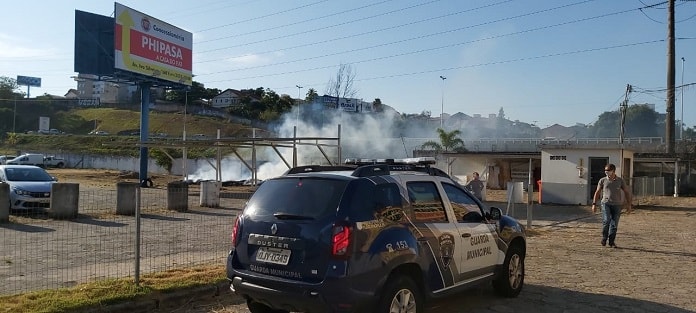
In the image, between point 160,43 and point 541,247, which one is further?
point 160,43

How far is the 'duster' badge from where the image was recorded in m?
6.21

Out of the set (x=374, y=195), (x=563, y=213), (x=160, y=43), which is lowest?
(x=563, y=213)

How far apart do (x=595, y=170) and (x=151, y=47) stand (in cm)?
2740

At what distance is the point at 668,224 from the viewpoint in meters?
19.7

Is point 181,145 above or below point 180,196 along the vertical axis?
above

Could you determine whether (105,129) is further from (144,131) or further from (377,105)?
(144,131)

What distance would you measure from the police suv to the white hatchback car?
12739mm

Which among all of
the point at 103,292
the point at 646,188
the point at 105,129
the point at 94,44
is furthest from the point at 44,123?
the point at 103,292

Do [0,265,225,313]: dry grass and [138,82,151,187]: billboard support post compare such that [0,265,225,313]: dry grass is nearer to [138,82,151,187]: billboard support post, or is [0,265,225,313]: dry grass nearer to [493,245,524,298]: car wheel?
[493,245,524,298]: car wheel

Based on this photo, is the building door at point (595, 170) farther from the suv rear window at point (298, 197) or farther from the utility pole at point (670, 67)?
the suv rear window at point (298, 197)

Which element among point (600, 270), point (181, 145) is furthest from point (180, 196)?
point (600, 270)

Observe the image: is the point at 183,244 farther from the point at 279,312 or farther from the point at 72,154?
the point at 72,154

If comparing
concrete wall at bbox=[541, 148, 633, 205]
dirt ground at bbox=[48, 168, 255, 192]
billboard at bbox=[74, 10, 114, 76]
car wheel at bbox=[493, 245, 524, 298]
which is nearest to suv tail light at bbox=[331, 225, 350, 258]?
car wheel at bbox=[493, 245, 524, 298]

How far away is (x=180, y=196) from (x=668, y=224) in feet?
53.7
